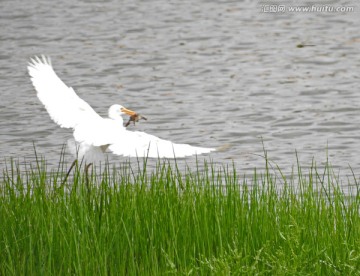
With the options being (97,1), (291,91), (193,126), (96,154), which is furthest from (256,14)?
(96,154)

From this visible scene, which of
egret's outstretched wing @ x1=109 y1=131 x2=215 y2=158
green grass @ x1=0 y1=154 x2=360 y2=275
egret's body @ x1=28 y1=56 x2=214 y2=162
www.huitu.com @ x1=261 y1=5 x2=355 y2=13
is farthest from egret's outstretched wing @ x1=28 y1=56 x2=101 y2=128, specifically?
www.huitu.com @ x1=261 y1=5 x2=355 y2=13

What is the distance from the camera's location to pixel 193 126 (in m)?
13.3

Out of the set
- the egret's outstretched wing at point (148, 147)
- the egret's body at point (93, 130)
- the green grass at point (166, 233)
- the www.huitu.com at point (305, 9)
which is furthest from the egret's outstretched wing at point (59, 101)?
the www.huitu.com at point (305, 9)

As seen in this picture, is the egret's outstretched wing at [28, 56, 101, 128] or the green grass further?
the egret's outstretched wing at [28, 56, 101, 128]

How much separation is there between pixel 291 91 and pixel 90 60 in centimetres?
360

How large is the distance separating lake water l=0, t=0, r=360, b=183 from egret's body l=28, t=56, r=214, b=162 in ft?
9.04

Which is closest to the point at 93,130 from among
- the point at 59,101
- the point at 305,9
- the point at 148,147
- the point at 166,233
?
the point at 59,101

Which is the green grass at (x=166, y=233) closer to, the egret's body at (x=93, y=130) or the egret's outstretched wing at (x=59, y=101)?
the egret's body at (x=93, y=130)

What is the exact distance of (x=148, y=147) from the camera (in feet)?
23.6

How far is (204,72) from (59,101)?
756 centimetres

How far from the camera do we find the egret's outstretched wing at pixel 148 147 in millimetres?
7266

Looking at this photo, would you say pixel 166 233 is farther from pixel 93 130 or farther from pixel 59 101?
pixel 59 101

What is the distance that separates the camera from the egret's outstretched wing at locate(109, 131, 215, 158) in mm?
7266

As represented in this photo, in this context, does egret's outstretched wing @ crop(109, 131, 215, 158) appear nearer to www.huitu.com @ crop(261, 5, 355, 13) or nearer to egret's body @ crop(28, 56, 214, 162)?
egret's body @ crop(28, 56, 214, 162)
